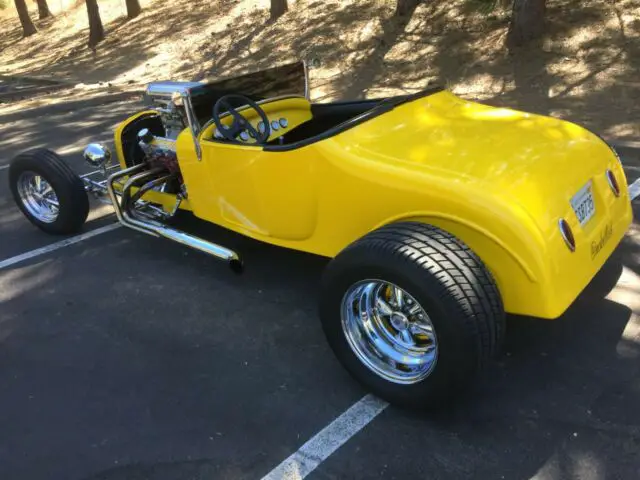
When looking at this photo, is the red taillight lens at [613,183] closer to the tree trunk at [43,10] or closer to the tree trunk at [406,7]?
the tree trunk at [406,7]

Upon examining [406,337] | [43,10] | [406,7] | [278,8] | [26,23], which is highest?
[43,10]

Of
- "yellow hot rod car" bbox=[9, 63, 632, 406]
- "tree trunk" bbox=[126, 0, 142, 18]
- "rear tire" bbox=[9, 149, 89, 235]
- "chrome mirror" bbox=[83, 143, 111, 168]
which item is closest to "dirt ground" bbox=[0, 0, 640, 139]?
"tree trunk" bbox=[126, 0, 142, 18]

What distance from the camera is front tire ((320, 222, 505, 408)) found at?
2396 millimetres

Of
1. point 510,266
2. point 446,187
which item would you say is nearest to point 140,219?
point 446,187

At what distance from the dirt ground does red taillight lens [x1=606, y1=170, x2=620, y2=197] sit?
2.62m

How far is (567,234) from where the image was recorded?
267cm

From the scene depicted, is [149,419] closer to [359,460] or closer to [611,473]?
[359,460]

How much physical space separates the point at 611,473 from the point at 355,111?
286 centimetres

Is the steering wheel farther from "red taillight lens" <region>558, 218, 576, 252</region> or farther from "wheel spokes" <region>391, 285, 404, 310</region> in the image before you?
"red taillight lens" <region>558, 218, 576, 252</region>

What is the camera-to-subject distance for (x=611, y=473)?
92.7 inches

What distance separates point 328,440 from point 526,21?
9.35m

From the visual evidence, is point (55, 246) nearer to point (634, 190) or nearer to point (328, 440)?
point (328, 440)

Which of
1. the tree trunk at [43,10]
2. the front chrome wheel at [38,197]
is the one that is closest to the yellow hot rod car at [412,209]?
the front chrome wheel at [38,197]

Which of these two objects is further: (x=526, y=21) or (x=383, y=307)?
(x=526, y=21)
